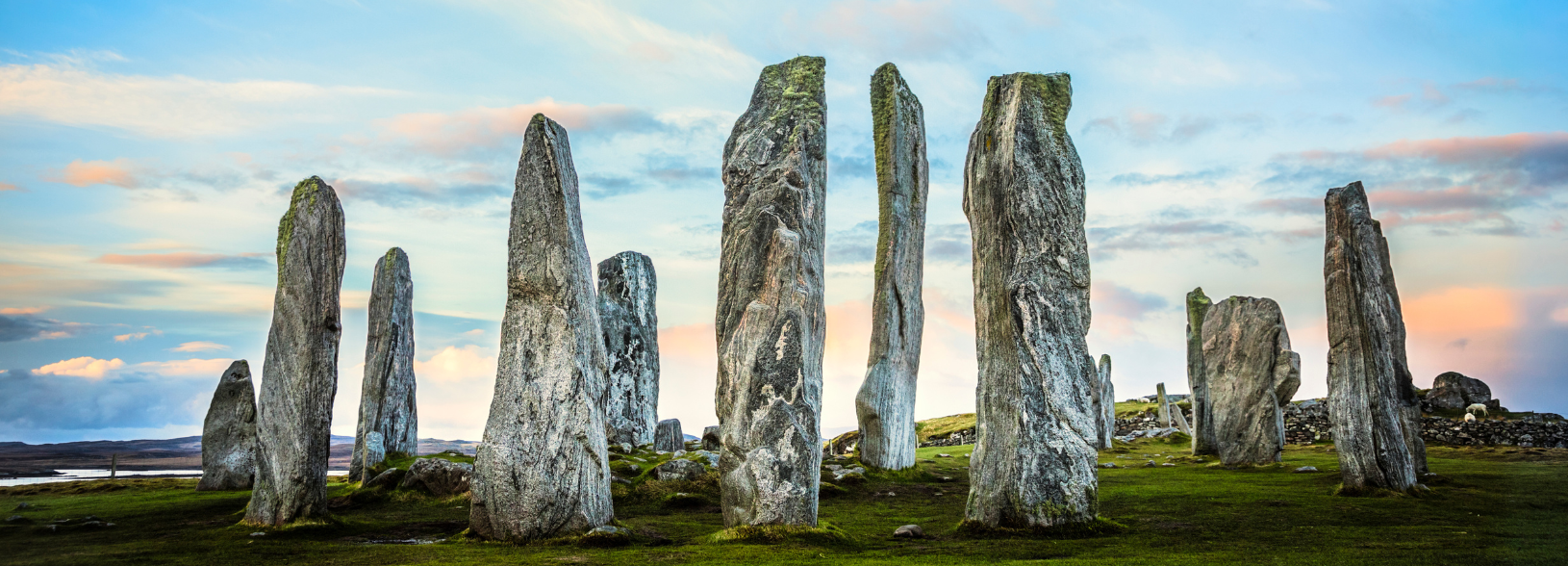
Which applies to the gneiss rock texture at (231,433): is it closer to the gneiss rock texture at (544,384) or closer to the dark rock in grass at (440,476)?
the dark rock in grass at (440,476)

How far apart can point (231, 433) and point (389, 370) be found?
3.55 meters

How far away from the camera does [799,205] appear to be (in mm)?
11273

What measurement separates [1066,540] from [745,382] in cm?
378

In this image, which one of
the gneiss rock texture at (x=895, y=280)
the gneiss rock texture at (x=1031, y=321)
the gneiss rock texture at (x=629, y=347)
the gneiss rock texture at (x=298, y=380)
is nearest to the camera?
the gneiss rock texture at (x=1031, y=321)

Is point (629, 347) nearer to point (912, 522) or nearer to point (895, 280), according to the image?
point (895, 280)

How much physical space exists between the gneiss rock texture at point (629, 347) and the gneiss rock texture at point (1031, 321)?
12.4m

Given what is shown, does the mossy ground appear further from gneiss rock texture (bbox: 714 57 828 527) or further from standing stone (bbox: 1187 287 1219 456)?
standing stone (bbox: 1187 287 1219 456)

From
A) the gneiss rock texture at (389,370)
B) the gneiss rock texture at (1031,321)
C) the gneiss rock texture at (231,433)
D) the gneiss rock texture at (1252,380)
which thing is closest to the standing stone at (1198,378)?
the gneiss rock texture at (1252,380)

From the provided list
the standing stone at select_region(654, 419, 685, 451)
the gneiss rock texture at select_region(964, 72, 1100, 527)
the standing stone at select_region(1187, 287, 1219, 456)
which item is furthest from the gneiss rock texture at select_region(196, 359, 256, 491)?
the standing stone at select_region(1187, 287, 1219, 456)

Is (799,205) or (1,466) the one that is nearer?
(799,205)

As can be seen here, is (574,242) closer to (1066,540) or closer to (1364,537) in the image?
(1066,540)

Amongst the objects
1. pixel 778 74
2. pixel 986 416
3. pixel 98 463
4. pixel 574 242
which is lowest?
pixel 98 463

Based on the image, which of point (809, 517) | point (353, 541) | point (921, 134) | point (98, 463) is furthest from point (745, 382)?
point (98, 463)

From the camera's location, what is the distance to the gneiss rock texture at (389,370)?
63.9 feet
